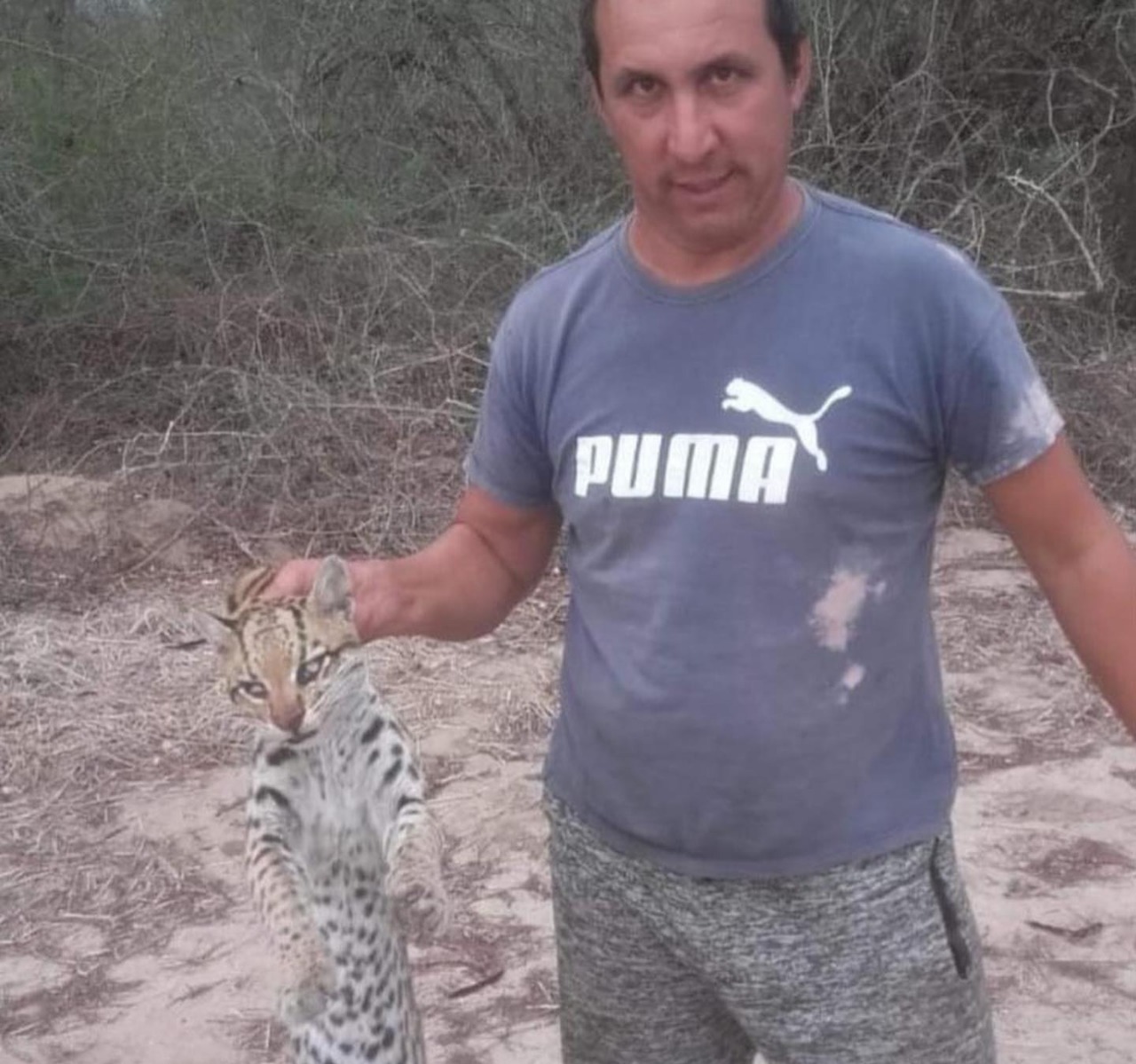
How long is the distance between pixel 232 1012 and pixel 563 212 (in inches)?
248

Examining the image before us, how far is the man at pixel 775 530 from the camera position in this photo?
202 centimetres

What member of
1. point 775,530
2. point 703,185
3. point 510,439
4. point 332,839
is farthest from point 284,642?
point 703,185

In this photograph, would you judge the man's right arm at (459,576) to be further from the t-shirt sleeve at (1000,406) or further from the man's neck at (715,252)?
the t-shirt sleeve at (1000,406)

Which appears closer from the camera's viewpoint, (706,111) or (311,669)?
(706,111)

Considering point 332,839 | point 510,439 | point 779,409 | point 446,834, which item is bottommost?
point 446,834

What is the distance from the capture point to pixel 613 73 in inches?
82.8

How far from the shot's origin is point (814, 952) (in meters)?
2.18

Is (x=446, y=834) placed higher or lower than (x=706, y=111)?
lower

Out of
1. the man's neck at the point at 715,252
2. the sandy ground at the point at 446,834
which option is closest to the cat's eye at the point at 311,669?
the man's neck at the point at 715,252

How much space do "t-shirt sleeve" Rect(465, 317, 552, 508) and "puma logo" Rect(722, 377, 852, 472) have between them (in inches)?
13.8

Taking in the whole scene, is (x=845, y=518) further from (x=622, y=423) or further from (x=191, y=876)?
(x=191, y=876)

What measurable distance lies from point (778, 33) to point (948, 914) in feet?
3.72

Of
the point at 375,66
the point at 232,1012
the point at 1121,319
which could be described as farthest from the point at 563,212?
the point at 232,1012

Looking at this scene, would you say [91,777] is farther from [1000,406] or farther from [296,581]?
[1000,406]
